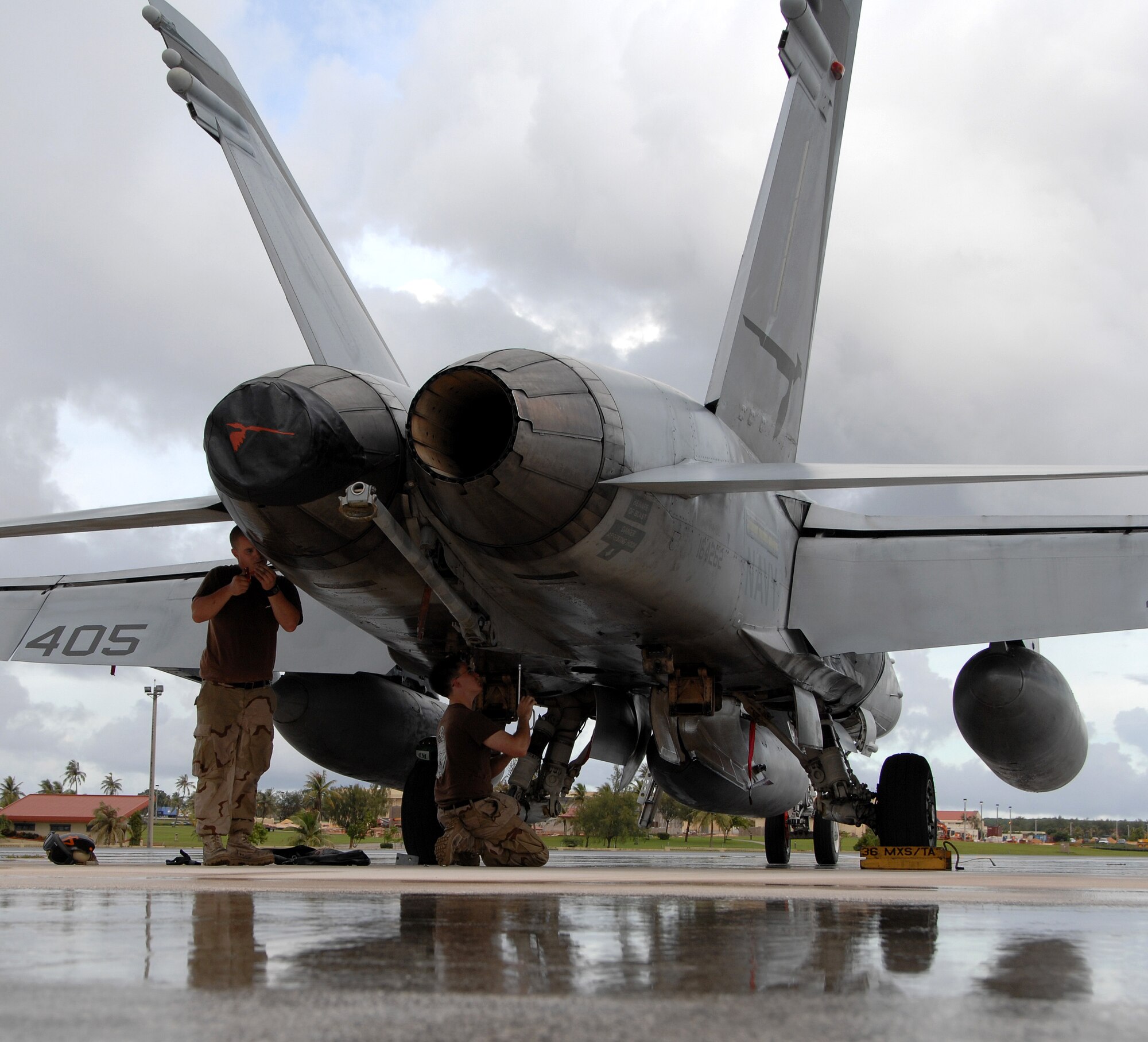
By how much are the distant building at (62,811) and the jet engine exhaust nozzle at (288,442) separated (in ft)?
155

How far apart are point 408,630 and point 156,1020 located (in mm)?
5448

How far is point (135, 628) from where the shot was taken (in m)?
8.97

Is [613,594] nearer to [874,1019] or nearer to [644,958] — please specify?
[644,958]

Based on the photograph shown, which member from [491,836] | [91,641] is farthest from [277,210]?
[491,836]

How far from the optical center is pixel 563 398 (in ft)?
16.2

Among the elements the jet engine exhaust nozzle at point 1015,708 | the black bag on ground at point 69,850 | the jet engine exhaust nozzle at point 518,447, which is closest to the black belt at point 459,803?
the jet engine exhaust nozzle at point 518,447

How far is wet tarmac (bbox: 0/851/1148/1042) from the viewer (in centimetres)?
118

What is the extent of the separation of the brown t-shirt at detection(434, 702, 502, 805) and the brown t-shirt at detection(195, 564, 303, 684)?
95cm

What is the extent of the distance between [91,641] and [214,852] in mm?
4244

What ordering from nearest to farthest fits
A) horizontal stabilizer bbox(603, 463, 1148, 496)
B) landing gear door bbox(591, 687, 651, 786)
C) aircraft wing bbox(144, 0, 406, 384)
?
horizontal stabilizer bbox(603, 463, 1148, 496) < aircraft wing bbox(144, 0, 406, 384) < landing gear door bbox(591, 687, 651, 786)

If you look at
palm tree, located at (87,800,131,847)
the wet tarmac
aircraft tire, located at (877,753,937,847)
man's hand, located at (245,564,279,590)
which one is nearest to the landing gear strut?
man's hand, located at (245,564,279,590)

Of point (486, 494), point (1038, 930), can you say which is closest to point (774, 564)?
point (486, 494)

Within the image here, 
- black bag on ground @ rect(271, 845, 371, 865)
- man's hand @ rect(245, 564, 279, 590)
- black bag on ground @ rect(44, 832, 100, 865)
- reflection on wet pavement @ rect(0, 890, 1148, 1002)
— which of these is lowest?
black bag on ground @ rect(271, 845, 371, 865)

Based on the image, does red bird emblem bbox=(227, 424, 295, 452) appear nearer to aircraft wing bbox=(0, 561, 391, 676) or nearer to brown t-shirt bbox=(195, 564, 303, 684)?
brown t-shirt bbox=(195, 564, 303, 684)
